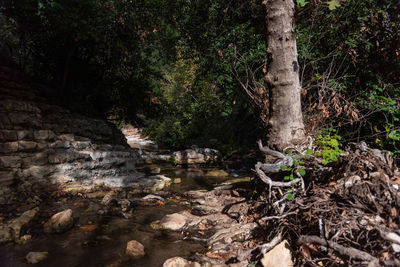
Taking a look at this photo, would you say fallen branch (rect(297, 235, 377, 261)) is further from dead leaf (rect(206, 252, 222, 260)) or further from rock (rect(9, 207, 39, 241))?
rock (rect(9, 207, 39, 241))

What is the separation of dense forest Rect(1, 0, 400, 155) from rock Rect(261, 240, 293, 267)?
2.25m

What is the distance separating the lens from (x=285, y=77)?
10.9ft

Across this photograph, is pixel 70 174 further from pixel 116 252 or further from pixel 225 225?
pixel 225 225

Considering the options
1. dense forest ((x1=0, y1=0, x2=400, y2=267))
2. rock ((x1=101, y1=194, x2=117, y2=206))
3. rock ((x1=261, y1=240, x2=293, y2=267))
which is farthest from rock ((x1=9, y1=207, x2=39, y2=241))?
rock ((x1=261, y1=240, x2=293, y2=267))

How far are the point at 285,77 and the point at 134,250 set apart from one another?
10.9 ft

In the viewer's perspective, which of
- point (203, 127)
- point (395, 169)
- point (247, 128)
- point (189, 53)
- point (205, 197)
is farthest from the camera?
point (203, 127)

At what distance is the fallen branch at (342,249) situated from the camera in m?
1.55

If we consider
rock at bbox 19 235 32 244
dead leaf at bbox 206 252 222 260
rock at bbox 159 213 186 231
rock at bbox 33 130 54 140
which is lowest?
rock at bbox 159 213 186 231

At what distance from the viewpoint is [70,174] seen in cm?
504

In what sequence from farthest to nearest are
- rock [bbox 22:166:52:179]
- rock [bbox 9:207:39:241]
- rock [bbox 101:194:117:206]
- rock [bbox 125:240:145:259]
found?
rock [bbox 22:166:52:179], rock [bbox 101:194:117:206], rock [bbox 9:207:39:241], rock [bbox 125:240:145:259]

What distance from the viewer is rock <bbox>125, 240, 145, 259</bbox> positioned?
257cm

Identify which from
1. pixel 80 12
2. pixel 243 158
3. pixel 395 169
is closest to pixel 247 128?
pixel 243 158

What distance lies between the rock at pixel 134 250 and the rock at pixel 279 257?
149 centimetres

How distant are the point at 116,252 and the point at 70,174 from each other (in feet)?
10.6
